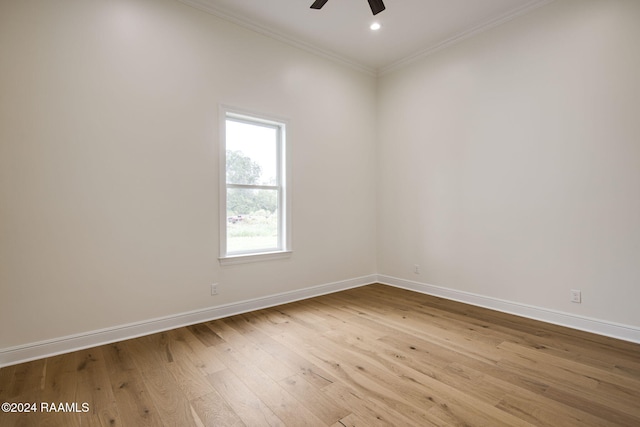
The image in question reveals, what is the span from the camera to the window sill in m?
3.52

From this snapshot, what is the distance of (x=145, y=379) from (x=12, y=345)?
1186 mm

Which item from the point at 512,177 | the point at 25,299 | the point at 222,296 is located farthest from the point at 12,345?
the point at 512,177

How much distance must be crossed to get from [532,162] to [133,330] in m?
4.32

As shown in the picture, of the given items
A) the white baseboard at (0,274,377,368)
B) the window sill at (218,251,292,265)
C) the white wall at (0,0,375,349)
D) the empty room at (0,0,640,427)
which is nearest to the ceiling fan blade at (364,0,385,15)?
the empty room at (0,0,640,427)

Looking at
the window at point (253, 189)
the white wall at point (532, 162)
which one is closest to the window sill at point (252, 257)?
the window at point (253, 189)

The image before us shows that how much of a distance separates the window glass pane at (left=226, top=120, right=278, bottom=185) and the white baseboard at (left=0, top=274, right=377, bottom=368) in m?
1.43

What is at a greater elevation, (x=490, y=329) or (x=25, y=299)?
(x=25, y=299)

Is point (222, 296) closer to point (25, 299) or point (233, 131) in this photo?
point (25, 299)

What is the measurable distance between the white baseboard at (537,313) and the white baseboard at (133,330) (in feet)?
5.26

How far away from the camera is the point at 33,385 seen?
215 cm

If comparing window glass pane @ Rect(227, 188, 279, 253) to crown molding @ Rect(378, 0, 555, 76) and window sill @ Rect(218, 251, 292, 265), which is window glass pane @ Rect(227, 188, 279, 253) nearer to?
window sill @ Rect(218, 251, 292, 265)

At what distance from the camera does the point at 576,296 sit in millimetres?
3129

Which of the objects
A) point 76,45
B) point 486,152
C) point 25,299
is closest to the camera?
point 25,299

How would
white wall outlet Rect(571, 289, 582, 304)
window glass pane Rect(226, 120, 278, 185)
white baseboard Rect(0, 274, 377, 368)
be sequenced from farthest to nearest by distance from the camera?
window glass pane Rect(226, 120, 278, 185) → white wall outlet Rect(571, 289, 582, 304) → white baseboard Rect(0, 274, 377, 368)
